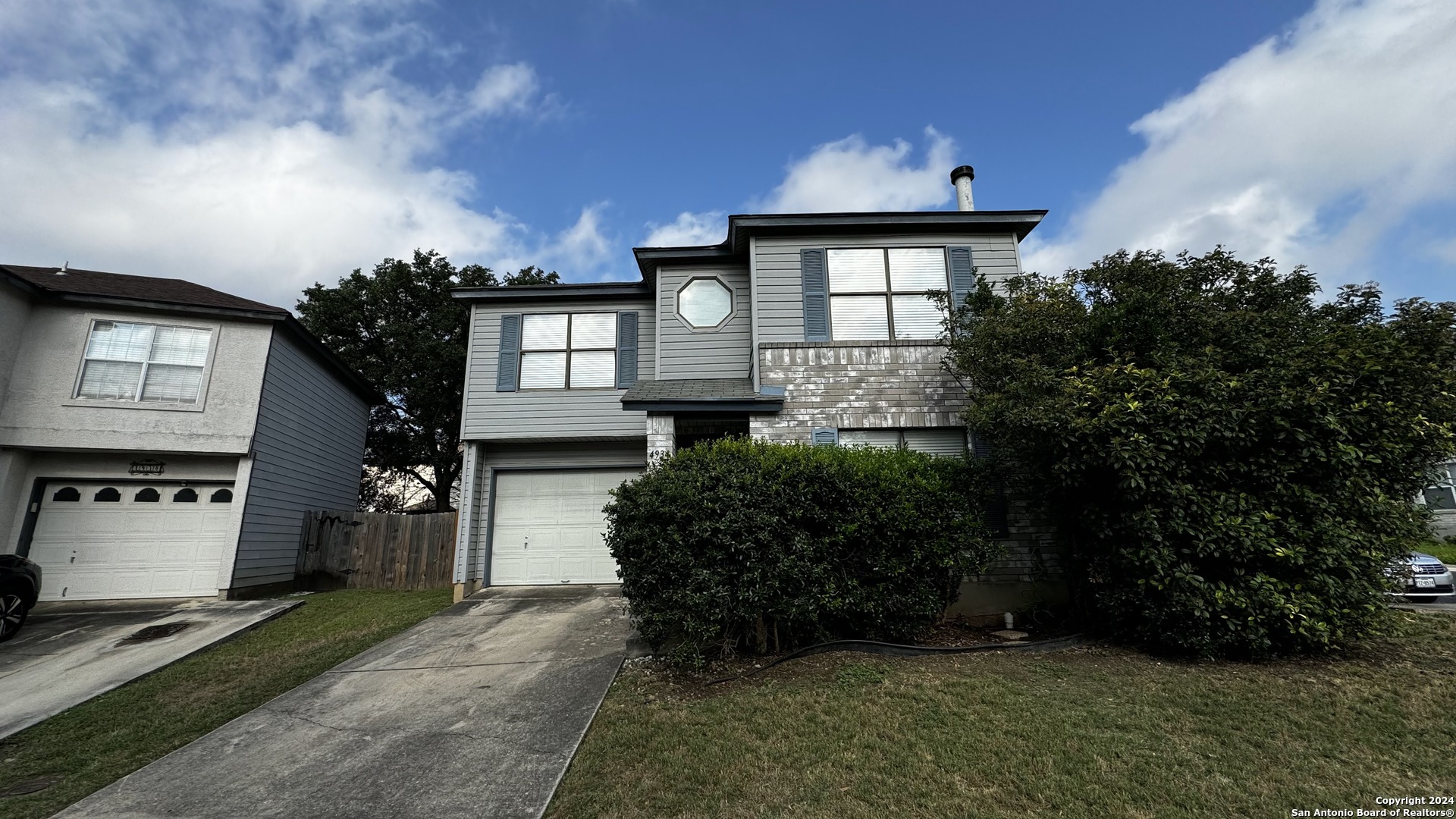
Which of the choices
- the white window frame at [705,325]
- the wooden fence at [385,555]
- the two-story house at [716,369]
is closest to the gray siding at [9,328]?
the wooden fence at [385,555]

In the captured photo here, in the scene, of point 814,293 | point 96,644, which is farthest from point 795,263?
point 96,644

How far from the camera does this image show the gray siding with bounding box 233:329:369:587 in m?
10.4

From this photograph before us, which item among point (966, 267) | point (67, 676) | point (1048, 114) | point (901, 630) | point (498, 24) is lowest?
point (67, 676)

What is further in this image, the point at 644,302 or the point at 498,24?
the point at 644,302

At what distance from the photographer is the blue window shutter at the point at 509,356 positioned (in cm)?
1082

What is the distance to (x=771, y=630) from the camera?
560 centimetres

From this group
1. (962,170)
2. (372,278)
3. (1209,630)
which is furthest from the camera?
(372,278)

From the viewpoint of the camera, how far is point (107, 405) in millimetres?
9844

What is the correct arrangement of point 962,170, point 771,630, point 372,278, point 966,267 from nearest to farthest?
1. point 771,630
2. point 966,267
3. point 962,170
4. point 372,278

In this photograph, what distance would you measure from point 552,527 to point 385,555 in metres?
3.60

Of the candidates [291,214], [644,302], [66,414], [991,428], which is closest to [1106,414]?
[991,428]

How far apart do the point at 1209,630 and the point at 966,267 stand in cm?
562

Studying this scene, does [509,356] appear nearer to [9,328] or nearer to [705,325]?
[705,325]

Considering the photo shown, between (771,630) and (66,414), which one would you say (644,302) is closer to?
(771,630)
